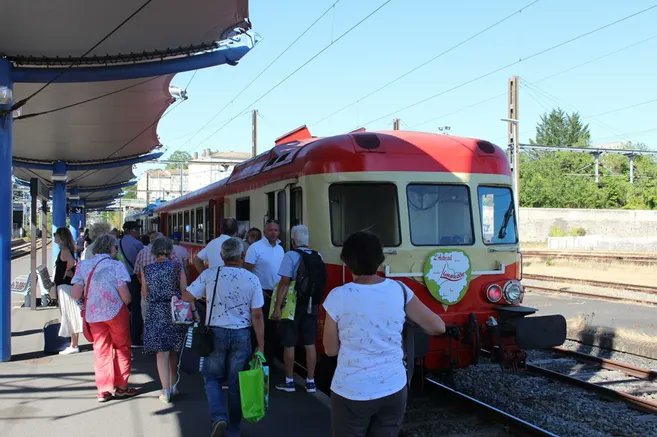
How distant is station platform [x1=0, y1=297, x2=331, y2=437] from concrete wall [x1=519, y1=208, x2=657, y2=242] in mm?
41685

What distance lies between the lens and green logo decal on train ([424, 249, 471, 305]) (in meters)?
6.56

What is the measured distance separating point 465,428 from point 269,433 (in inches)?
74.2

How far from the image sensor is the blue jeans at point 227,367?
4.87 metres

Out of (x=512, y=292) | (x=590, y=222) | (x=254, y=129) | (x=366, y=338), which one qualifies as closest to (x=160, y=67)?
(x=512, y=292)

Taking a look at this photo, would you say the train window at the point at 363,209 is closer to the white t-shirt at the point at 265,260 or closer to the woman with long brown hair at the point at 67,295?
the white t-shirt at the point at 265,260

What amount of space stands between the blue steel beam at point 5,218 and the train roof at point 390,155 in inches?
126

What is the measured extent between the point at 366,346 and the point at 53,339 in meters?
6.43

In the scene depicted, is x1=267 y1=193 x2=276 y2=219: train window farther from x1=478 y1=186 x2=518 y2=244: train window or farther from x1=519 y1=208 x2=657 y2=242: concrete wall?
x1=519 y1=208 x2=657 y2=242: concrete wall

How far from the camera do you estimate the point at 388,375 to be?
327 cm

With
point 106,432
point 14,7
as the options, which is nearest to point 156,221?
point 14,7

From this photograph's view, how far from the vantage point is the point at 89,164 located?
18625 millimetres

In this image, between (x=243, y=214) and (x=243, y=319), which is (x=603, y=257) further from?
(x=243, y=319)

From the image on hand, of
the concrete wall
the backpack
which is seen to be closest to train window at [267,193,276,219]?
the backpack

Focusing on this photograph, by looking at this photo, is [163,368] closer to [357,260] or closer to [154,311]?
[154,311]
